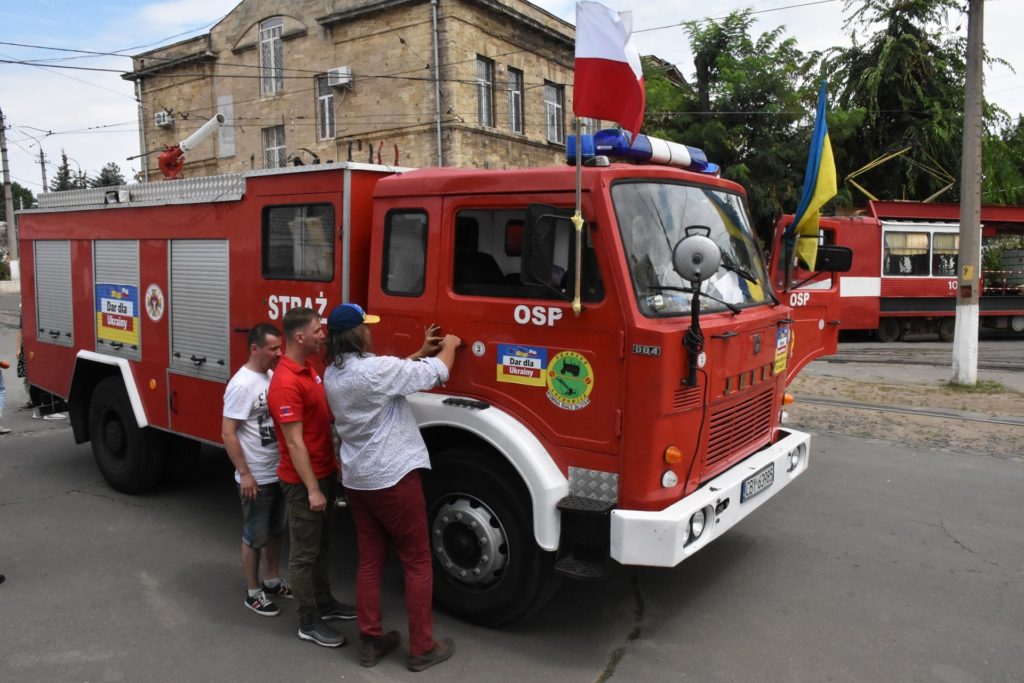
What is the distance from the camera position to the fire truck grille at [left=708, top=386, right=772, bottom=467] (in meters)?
4.21

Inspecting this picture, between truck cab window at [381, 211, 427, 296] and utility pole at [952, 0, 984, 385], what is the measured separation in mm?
9704

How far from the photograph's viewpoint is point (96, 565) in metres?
5.12

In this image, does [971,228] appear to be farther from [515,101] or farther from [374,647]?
[515,101]

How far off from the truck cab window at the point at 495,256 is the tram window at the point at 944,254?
57.8ft

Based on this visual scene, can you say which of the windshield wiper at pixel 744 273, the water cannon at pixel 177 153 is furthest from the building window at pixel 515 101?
the windshield wiper at pixel 744 273

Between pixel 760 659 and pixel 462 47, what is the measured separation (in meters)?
21.3

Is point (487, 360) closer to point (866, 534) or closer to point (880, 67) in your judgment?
point (866, 534)

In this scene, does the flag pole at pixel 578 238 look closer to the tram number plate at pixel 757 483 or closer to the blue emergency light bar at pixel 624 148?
the blue emergency light bar at pixel 624 148

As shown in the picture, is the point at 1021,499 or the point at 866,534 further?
the point at 1021,499

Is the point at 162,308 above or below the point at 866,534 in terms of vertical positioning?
above

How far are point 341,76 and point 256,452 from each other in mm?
21886

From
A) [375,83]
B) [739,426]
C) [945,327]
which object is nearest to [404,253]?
[739,426]

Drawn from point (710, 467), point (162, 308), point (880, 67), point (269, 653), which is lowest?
point (269, 653)

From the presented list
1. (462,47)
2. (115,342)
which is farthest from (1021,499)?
(462,47)
